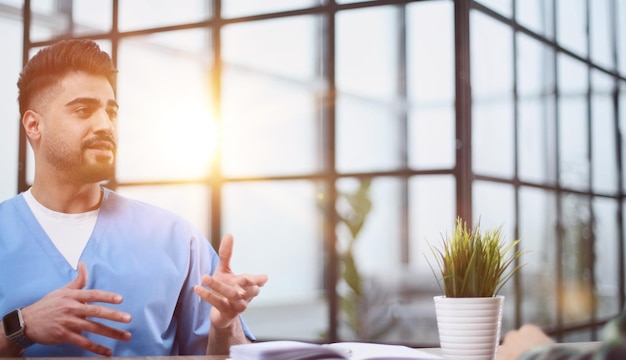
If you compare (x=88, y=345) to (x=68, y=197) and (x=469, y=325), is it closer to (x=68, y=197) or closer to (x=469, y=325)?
(x=68, y=197)

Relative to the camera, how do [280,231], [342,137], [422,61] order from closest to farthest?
[342,137] → [280,231] → [422,61]

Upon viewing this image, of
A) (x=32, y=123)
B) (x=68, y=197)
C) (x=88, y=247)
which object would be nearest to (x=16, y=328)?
(x=88, y=247)

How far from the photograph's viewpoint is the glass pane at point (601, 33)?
5613 millimetres

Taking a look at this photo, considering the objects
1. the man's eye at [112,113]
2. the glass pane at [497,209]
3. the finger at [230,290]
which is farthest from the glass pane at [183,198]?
the finger at [230,290]

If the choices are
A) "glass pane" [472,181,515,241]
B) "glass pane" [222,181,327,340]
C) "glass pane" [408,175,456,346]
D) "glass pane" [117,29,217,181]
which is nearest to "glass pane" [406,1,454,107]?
"glass pane" [408,175,456,346]

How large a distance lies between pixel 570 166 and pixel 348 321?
191 cm

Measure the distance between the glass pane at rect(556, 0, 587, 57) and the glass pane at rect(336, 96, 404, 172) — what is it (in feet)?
4.52

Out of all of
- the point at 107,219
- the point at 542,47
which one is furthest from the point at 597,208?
the point at 107,219

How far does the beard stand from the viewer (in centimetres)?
275

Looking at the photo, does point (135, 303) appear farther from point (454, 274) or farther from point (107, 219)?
point (454, 274)

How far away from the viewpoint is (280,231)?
5.21 metres

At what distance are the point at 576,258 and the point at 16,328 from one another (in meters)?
3.97

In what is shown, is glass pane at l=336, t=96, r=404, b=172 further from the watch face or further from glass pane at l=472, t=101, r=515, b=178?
the watch face

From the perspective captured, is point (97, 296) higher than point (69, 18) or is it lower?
lower
